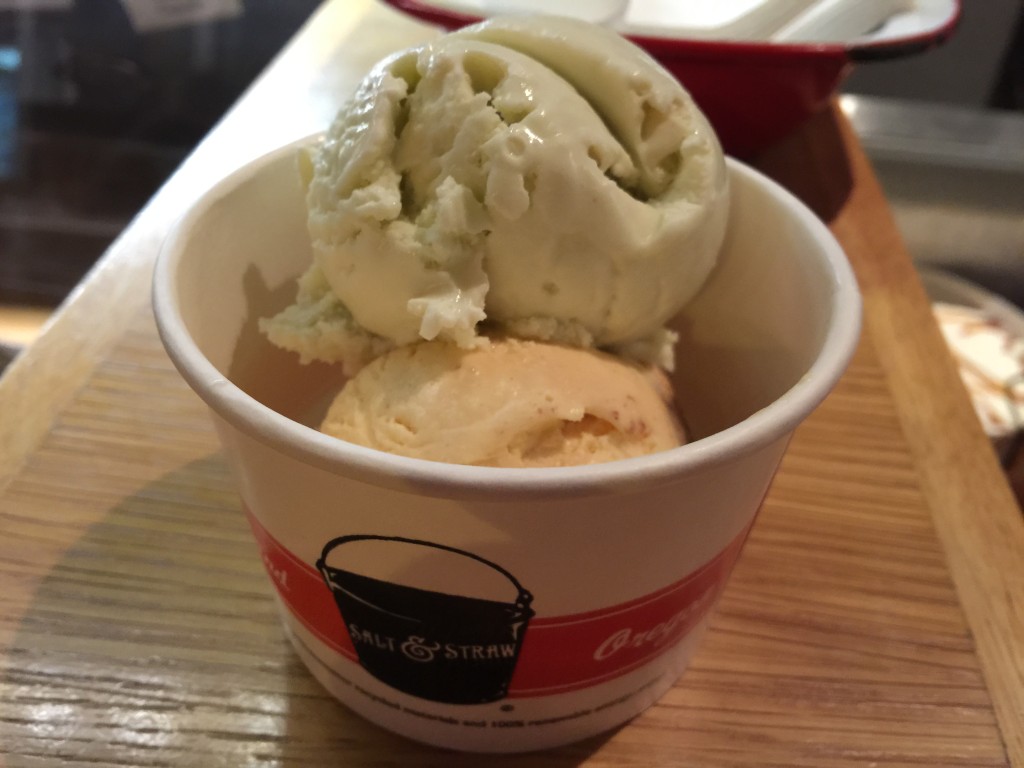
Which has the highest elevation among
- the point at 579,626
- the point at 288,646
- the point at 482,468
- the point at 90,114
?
the point at 482,468

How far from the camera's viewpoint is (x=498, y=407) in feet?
1.55

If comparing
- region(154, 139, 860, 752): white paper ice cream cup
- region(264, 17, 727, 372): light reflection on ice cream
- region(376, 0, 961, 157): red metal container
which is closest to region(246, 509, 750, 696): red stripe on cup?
region(154, 139, 860, 752): white paper ice cream cup

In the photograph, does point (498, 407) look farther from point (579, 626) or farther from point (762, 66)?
point (762, 66)

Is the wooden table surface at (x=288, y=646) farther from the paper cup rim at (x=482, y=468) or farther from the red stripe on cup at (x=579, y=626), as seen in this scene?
the paper cup rim at (x=482, y=468)

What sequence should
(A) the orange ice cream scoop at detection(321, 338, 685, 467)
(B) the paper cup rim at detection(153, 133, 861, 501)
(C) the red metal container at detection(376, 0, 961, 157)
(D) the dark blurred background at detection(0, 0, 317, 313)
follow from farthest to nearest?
(D) the dark blurred background at detection(0, 0, 317, 313) < (C) the red metal container at detection(376, 0, 961, 157) < (A) the orange ice cream scoop at detection(321, 338, 685, 467) < (B) the paper cup rim at detection(153, 133, 861, 501)

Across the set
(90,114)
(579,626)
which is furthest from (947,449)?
(90,114)

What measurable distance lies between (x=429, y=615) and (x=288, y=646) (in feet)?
0.59

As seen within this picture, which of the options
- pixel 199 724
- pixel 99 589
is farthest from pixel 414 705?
pixel 99 589

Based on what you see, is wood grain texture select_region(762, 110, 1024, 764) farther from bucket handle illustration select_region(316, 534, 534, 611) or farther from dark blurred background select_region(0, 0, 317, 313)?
dark blurred background select_region(0, 0, 317, 313)

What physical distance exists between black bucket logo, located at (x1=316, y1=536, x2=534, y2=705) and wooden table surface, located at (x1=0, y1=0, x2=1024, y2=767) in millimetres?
71

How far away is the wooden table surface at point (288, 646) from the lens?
521 millimetres

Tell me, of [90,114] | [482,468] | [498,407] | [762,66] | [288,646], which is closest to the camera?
[482,468]

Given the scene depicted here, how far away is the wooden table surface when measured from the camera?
1.71 feet

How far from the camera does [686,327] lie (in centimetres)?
69
